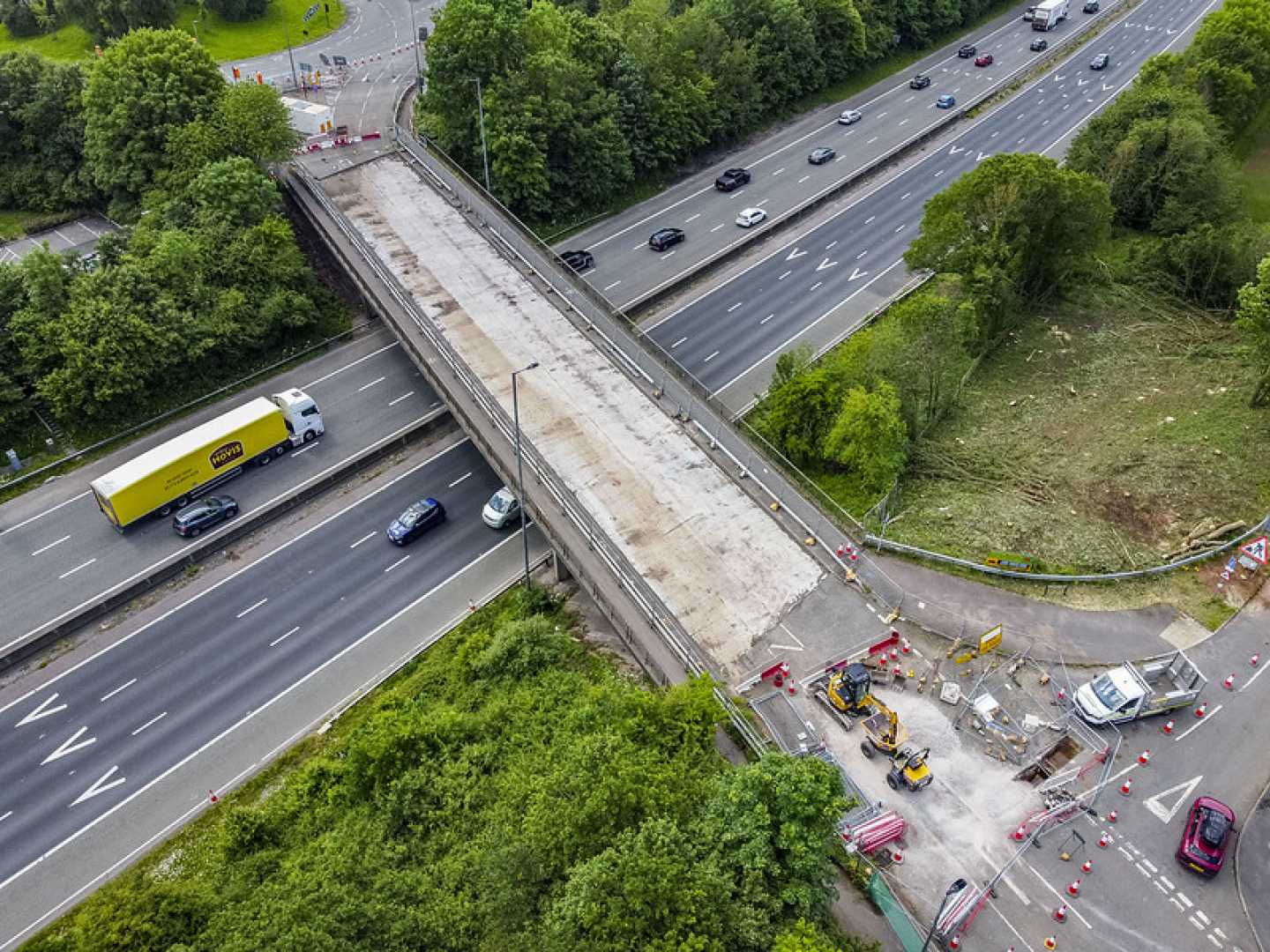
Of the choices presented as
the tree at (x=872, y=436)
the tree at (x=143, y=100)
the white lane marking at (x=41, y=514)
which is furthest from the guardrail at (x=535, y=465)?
the white lane marking at (x=41, y=514)

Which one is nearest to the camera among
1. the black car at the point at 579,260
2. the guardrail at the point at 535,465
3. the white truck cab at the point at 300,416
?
the guardrail at the point at 535,465

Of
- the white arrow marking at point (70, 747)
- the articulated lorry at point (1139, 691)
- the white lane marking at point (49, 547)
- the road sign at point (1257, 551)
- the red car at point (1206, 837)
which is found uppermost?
the road sign at point (1257, 551)

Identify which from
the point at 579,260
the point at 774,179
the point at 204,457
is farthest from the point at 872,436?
the point at 774,179

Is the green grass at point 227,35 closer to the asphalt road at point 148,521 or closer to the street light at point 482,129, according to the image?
the street light at point 482,129

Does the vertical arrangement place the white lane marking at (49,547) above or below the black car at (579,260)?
below

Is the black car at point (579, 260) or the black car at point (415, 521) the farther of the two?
the black car at point (579, 260)

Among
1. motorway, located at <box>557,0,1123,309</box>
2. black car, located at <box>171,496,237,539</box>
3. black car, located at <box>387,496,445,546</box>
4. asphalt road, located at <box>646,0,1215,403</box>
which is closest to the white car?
black car, located at <box>387,496,445,546</box>

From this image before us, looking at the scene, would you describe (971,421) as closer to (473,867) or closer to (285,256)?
(473,867)

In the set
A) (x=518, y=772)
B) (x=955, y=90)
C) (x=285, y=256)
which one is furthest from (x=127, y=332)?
(x=955, y=90)
